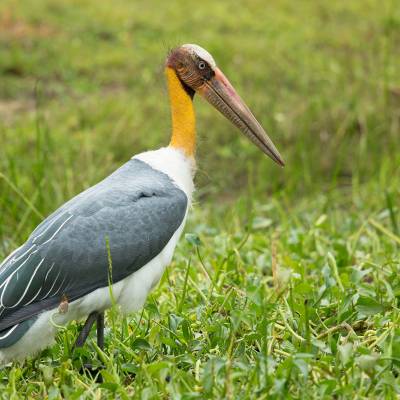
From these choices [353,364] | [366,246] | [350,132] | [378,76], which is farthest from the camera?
[378,76]

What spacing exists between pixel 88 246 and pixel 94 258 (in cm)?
5

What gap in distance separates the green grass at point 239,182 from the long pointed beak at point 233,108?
0.19 m

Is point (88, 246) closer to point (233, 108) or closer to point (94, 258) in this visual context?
point (94, 258)

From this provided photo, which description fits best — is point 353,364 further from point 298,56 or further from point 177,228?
point 298,56

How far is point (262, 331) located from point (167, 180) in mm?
794

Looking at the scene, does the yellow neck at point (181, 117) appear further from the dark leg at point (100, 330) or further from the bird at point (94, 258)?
the dark leg at point (100, 330)

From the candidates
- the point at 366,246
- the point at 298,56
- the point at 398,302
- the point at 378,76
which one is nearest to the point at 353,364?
the point at 398,302

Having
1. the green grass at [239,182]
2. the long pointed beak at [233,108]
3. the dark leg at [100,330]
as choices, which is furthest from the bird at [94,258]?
the long pointed beak at [233,108]

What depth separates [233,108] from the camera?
4449 millimetres

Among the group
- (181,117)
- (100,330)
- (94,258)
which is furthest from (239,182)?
(94,258)

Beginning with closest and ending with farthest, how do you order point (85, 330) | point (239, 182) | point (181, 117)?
point (85, 330)
point (181, 117)
point (239, 182)

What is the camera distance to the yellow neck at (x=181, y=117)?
4324 mm

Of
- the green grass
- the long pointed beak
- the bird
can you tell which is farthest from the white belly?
the long pointed beak

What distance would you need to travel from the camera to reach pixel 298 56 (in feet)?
33.2
